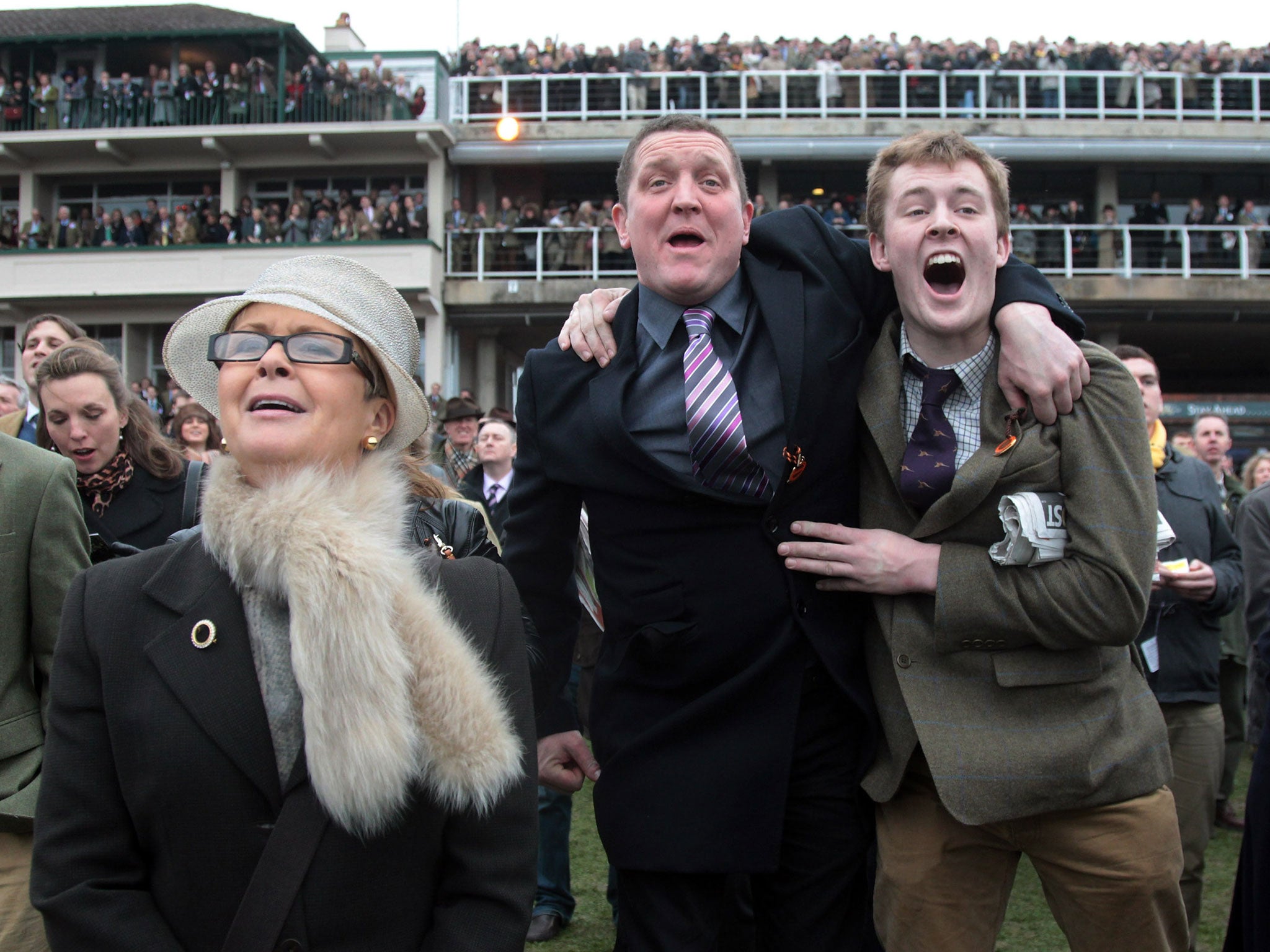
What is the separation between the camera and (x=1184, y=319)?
2259 cm

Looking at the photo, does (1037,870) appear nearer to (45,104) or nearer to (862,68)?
(862,68)

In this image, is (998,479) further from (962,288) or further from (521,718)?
(521,718)

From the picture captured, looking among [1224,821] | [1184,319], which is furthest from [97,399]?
[1184,319]

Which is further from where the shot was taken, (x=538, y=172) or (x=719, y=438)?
(x=538, y=172)

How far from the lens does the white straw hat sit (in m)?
1.92

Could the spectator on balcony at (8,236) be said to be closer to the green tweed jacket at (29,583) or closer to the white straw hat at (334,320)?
the green tweed jacket at (29,583)

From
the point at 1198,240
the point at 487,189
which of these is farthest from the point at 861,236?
the point at 487,189

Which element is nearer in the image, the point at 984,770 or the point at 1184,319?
the point at 984,770

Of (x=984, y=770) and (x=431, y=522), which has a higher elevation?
(x=431, y=522)

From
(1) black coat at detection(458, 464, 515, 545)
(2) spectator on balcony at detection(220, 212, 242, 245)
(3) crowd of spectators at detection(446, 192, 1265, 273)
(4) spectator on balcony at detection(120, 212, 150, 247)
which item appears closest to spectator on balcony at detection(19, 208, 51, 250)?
(4) spectator on balcony at detection(120, 212, 150, 247)

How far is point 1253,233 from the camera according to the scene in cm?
2195

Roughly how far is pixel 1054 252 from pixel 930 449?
21784 millimetres

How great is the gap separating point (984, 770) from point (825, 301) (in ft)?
3.81

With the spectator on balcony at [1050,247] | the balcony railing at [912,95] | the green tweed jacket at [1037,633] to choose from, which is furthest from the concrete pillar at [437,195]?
the green tweed jacket at [1037,633]
